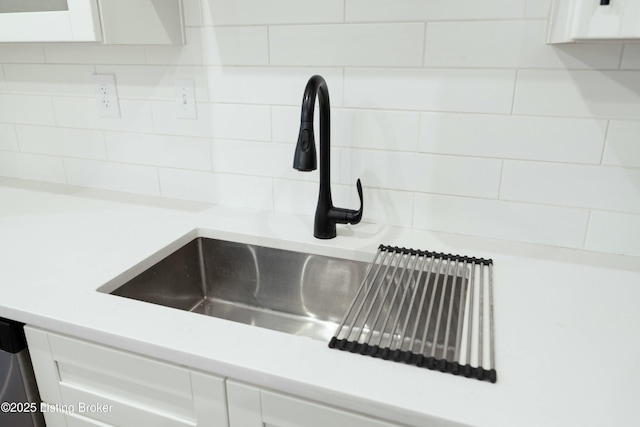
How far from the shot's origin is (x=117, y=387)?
2.81ft

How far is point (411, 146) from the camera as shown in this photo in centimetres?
115

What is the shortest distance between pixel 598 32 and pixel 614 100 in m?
0.32

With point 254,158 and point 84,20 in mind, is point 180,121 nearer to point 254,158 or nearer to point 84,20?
point 254,158

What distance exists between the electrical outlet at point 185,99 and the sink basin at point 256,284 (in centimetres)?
39

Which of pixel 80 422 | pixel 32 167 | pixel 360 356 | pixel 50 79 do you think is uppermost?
pixel 50 79

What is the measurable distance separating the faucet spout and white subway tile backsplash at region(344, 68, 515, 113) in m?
0.12

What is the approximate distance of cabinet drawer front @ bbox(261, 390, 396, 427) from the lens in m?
0.67

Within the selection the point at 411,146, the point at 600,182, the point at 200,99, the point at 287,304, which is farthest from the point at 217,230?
the point at 600,182

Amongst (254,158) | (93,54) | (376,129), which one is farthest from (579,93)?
(93,54)

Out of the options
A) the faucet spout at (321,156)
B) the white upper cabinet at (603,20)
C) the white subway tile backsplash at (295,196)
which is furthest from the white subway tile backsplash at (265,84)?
the white upper cabinet at (603,20)

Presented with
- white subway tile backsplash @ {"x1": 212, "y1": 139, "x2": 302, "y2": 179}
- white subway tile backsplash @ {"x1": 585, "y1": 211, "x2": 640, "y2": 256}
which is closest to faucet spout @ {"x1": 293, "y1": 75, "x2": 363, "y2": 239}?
white subway tile backsplash @ {"x1": 212, "y1": 139, "x2": 302, "y2": 179}

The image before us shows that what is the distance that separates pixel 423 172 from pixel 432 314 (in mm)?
370

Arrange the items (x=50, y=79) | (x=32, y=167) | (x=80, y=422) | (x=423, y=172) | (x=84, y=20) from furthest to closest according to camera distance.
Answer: (x=32, y=167), (x=50, y=79), (x=423, y=172), (x=84, y=20), (x=80, y=422)

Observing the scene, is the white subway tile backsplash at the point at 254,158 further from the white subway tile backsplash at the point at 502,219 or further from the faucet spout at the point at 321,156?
the white subway tile backsplash at the point at 502,219
